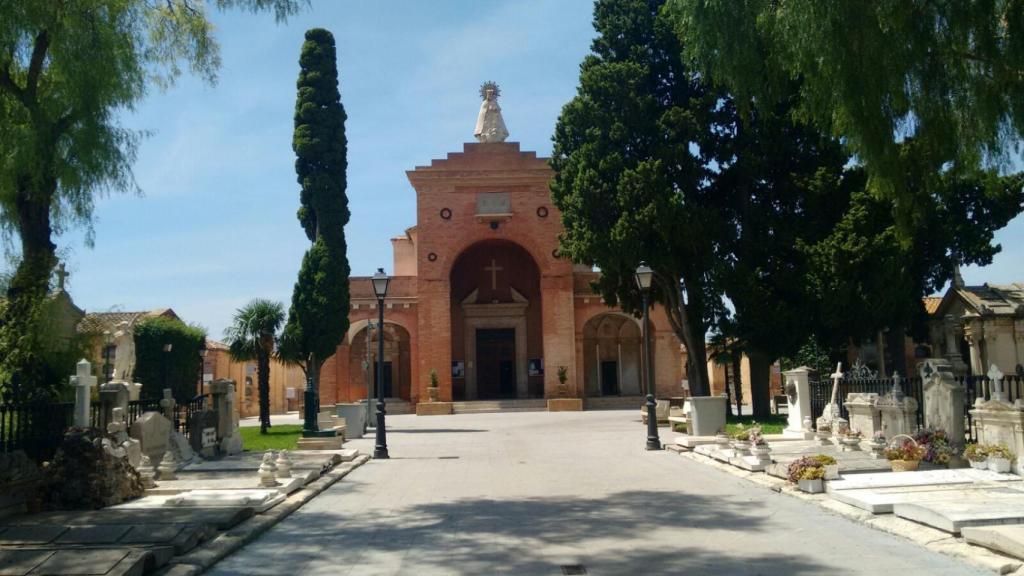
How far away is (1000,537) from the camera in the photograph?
6.91m

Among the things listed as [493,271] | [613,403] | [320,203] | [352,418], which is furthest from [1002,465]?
[493,271]

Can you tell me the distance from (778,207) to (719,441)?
13.0m

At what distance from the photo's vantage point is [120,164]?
44.3 ft

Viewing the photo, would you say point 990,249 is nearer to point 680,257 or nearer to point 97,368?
point 680,257

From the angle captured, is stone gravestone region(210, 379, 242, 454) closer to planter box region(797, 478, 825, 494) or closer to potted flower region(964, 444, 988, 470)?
planter box region(797, 478, 825, 494)

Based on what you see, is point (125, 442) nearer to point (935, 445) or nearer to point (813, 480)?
point (813, 480)

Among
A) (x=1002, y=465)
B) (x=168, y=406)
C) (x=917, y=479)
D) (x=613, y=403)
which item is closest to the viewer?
(x=917, y=479)

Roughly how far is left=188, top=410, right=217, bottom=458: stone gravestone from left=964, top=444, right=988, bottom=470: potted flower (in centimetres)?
1361

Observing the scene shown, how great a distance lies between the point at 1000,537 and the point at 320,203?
90.6 ft

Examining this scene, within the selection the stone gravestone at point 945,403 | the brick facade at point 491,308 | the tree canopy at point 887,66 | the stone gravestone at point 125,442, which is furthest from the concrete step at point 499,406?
the tree canopy at point 887,66

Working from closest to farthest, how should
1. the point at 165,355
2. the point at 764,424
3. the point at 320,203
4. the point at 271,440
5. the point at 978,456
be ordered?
the point at 978,456, the point at 271,440, the point at 764,424, the point at 320,203, the point at 165,355

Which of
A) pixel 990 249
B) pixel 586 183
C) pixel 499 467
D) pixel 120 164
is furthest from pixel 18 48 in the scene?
pixel 990 249

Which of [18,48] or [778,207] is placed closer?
[18,48]

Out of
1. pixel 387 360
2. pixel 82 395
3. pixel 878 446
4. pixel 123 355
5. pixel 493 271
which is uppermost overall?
pixel 493 271
